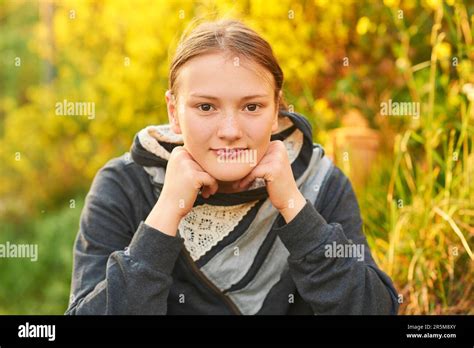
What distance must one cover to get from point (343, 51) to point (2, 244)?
7.65 ft

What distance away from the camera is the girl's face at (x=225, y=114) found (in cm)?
172

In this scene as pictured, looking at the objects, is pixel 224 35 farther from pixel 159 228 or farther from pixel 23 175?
pixel 23 175

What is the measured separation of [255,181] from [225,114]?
22cm

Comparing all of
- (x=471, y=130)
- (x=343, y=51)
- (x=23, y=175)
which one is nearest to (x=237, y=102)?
(x=471, y=130)

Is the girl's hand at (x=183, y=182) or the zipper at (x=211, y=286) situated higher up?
the girl's hand at (x=183, y=182)

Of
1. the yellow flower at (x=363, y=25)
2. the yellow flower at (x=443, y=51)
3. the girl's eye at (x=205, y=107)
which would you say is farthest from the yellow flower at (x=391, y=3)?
the girl's eye at (x=205, y=107)

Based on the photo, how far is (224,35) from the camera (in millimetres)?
1790

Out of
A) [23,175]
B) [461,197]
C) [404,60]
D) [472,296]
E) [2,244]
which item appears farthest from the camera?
[23,175]

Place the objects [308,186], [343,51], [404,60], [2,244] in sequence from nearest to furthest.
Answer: [308,186] → [404,60] → [343,51] → [2,244]
